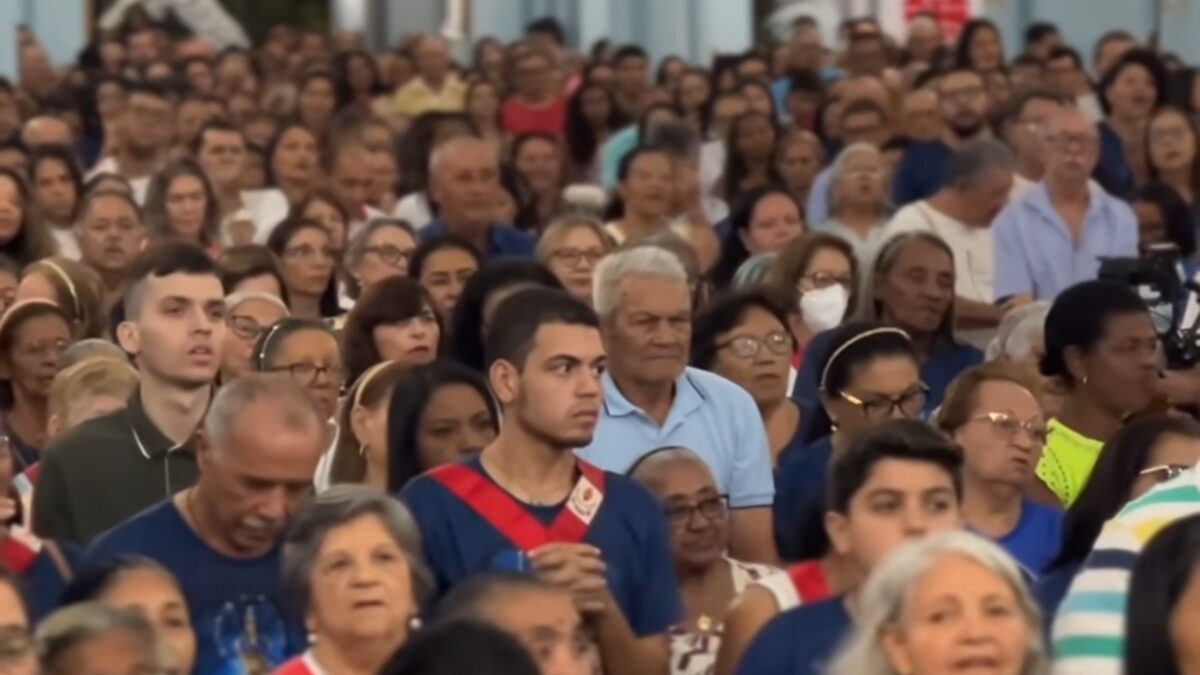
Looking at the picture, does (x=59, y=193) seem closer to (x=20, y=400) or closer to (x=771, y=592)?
(x=20, y=400)

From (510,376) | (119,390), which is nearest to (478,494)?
(510,376)

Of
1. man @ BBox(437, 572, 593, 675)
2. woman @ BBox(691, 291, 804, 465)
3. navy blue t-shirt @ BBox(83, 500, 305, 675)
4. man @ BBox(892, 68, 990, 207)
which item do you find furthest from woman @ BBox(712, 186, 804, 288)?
man @ BBox(437, 572, 593, 675)

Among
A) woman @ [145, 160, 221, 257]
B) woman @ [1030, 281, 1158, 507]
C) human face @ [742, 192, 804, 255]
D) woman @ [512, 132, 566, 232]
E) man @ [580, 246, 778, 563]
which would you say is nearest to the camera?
man @ [580, 246, 778, 563]

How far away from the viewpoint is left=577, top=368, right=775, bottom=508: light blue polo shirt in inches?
384

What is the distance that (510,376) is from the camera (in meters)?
8.47

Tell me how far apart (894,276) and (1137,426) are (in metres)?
3.86

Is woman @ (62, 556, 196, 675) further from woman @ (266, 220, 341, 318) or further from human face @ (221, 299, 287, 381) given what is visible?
woman @ (266, 220, 341, 318)

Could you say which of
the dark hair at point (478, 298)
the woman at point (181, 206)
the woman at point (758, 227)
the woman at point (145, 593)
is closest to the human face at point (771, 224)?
the woman at point (758, 227)

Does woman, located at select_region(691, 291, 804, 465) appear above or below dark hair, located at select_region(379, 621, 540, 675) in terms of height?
below

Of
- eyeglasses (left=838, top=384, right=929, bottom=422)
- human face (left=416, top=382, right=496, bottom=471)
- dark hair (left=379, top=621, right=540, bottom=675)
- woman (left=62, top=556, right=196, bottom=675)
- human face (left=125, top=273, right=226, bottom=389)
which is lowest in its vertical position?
eyeglasses (left=838, top=384, right=929, bottom=422)

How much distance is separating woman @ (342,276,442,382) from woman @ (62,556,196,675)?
10.5 feet

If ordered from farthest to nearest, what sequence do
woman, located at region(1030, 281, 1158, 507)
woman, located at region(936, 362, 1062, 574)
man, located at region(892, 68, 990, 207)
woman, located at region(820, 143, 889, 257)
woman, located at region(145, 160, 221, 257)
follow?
man, located at region(892, 68, 990, 207) → woman, located at region(820, 143, 889, 257) → woman, located at region(145, 160, 221, 257) → woman, located at region(1030, 281, 1158, 507) → woman, located at region(936, 362, 1062, 574)

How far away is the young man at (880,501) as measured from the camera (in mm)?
7363

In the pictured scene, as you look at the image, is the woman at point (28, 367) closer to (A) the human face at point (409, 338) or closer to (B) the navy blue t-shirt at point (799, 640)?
(A) the human face at point (409, 338)
